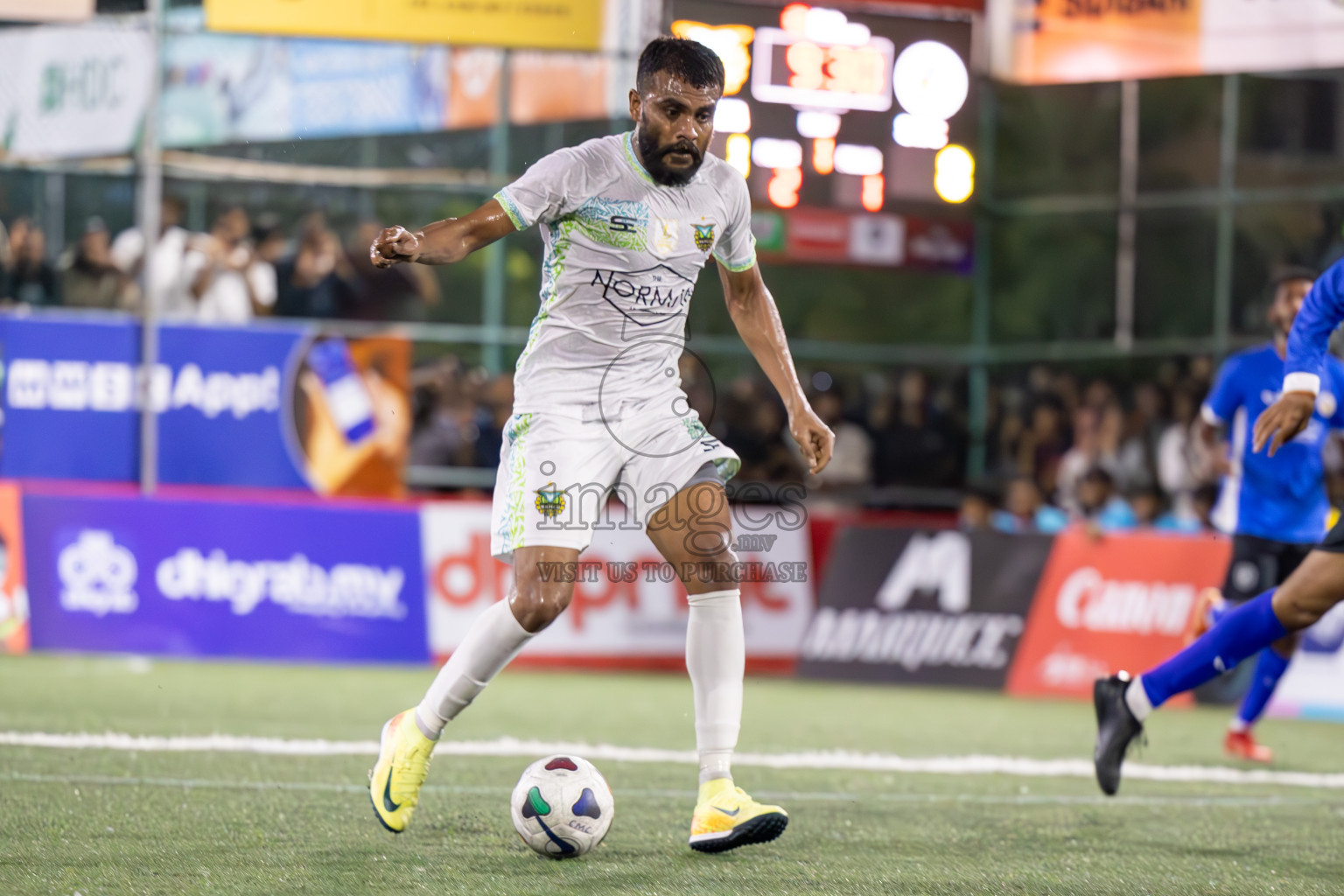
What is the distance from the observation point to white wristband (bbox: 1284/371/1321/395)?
17.0 feet

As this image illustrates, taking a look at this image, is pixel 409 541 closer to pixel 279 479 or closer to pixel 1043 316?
pixel 279 479

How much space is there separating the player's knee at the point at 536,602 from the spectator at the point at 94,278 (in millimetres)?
10316

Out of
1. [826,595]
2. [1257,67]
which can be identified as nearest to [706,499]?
[826,595]

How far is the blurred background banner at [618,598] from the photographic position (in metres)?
11.9

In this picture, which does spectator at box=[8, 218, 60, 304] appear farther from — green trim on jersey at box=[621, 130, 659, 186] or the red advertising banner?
green trim on jersey at box=[621, 130, 659, 186]

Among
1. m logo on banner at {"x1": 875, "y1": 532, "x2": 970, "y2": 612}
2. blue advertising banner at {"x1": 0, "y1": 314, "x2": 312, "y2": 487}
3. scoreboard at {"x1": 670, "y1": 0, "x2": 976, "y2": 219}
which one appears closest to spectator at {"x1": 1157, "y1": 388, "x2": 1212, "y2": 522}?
m logo on banner at {"x1": 875, "y1": 532, "x2": 970, "y2": 612}

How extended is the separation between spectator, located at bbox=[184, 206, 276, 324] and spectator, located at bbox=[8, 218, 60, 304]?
46.7 inches

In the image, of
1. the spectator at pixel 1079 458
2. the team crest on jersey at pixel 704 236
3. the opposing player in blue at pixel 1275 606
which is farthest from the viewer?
the spectator at pixel 1079 458

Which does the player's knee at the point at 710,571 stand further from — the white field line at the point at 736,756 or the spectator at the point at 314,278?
the spectator at the point at 314,278

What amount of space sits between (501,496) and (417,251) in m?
0.87

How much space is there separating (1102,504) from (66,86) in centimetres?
905

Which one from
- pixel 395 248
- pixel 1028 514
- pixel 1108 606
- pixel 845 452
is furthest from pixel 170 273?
pixel 395 248

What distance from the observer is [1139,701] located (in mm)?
5742

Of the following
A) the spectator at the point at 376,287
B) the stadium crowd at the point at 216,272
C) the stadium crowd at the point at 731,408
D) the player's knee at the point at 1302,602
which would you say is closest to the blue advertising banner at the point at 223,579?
the stadium crowd at the point at 731,408
